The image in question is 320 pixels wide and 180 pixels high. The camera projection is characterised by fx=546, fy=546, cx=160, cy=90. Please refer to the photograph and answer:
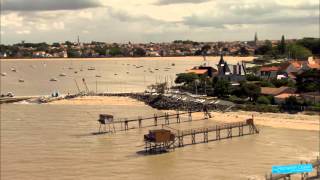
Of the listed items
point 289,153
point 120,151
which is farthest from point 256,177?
point 120,151

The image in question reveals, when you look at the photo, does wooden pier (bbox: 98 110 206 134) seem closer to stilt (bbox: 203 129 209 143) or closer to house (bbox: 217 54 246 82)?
stilt (bbox: 203 129 209 143)

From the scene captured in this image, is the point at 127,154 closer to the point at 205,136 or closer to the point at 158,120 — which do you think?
the point at 205,136

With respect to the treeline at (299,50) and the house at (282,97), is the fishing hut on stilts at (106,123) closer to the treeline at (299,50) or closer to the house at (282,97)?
the house at (282,97)

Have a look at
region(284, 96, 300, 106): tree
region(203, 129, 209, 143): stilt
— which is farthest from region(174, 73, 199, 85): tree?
region(203, 129, 209, 143): stilt

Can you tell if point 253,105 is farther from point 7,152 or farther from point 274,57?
point 274,57

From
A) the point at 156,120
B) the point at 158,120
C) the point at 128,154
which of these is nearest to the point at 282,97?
the point at 158,120

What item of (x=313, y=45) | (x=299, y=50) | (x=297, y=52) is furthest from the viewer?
(x=313, y=45)
